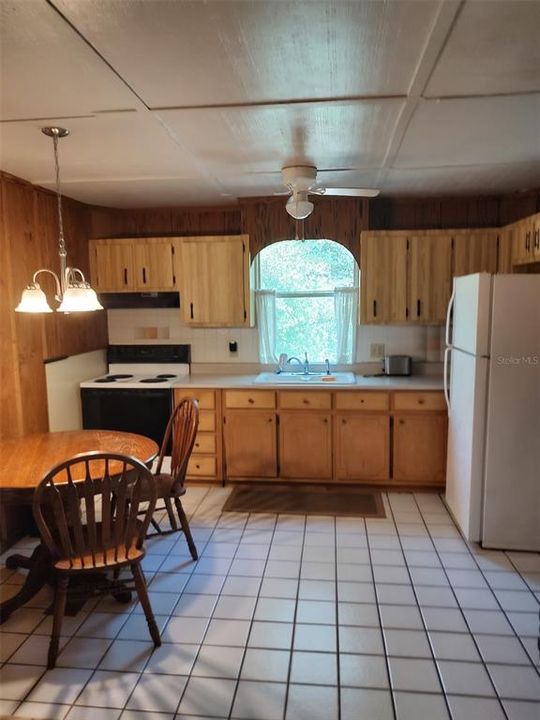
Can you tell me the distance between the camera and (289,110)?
2094 millimetres

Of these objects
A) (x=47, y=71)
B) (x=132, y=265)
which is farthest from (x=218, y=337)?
(x=47, y=71)

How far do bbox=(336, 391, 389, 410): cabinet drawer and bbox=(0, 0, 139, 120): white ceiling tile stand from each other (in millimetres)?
2472

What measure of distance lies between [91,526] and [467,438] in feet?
7.30

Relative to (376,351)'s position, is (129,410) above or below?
below

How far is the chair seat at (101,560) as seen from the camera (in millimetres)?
2102

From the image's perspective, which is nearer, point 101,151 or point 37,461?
point 37,461

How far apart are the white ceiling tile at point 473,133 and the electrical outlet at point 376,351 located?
164 cm

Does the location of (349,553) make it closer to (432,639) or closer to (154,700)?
(432,639)

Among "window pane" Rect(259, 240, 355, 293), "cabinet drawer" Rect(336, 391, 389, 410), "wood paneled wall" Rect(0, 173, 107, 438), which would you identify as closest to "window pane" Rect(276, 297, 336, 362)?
"window pane" Rect(259, 240, 355, 293)

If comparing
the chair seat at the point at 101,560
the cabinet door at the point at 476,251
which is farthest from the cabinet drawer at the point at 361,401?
the chair seat at the point at 101,560

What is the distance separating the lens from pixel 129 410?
393 cm

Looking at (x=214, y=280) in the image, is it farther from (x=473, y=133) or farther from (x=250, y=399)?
(x=473, y=133)

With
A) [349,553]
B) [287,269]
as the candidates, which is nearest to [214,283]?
[287,269]

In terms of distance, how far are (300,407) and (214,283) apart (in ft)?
4.16
